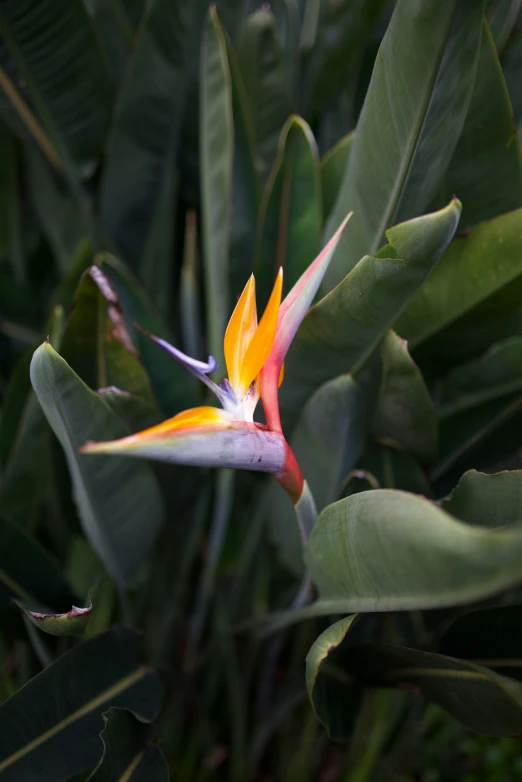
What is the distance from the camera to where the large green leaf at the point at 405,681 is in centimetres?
38

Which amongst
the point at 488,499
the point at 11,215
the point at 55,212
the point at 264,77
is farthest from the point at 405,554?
the point at 11,215

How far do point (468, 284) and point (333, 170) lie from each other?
0.18 meters

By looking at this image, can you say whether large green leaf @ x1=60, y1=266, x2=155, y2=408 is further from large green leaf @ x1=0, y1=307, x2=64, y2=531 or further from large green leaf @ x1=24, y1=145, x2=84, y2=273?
large green leaf @ x1=24, y1=145, x2=84, y2=273

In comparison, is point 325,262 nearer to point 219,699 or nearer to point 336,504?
point 336,504

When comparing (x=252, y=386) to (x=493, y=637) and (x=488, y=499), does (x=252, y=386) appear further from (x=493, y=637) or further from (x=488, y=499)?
(x=493, y=637)

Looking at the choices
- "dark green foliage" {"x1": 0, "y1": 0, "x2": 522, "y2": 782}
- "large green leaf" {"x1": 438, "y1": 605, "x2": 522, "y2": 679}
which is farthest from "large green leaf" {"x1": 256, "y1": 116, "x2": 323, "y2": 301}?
"large green leaf" {"x1": 438, "y1": 605, "x2": 522, "y2": 679}

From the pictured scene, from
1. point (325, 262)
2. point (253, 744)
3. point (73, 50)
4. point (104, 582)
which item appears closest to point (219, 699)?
point (253, 744)

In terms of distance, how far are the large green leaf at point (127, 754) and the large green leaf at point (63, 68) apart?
0.57 meters

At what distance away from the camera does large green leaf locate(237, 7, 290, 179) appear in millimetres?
583

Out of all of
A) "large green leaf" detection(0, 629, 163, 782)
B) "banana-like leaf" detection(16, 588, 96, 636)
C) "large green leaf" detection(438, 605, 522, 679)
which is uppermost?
"banana-like leaf" detection(16, 588, 96, 636)

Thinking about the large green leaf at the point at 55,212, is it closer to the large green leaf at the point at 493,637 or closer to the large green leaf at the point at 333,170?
the large green leaf at the point at 333,170

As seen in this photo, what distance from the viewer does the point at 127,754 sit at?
450mm

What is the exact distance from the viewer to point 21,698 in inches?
17.2

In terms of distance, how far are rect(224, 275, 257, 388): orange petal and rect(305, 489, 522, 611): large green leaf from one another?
101 millimetres
